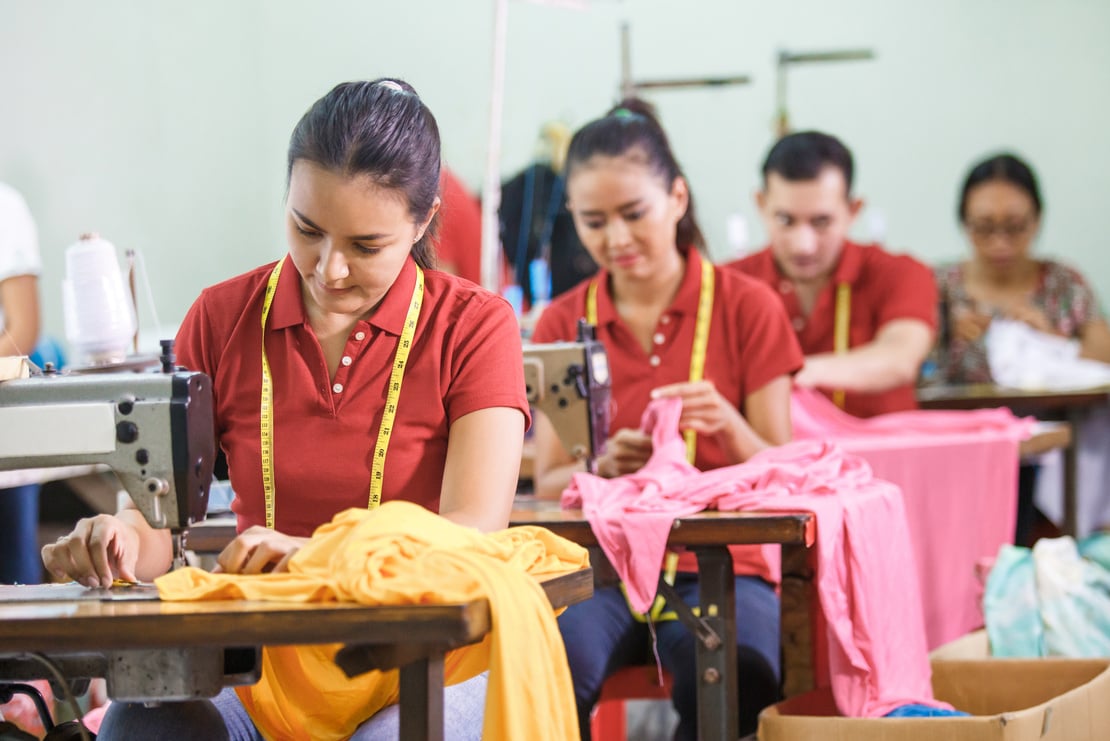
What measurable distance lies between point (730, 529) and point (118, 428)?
2.74ft

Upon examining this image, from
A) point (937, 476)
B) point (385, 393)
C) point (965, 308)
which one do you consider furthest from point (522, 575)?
point (965, 308)

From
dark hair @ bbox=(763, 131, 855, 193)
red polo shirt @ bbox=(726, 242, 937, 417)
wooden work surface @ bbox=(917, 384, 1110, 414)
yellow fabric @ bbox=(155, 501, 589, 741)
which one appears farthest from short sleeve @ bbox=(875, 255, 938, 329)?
yellow fabric @ bbox=(155, 501, 589, 741)

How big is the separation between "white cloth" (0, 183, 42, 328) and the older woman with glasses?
2.93 metres

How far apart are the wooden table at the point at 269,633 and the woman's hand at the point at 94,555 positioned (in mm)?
178

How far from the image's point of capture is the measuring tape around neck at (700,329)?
2.64m

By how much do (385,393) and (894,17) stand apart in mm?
4607

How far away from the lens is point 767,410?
263cm

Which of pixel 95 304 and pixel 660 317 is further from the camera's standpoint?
pixel 660 317

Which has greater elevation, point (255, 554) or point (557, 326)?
point (557, 326)

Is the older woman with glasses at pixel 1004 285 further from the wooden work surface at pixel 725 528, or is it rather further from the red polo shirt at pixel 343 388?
the red polo shirt at pixel 343 388

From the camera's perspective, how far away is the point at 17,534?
123 inches

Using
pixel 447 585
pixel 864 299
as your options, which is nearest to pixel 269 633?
pixel 447 585

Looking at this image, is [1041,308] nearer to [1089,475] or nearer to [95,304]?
[1089,475]

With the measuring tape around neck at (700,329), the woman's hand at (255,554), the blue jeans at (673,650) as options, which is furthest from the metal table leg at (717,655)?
the woman's hand at (255,554)
